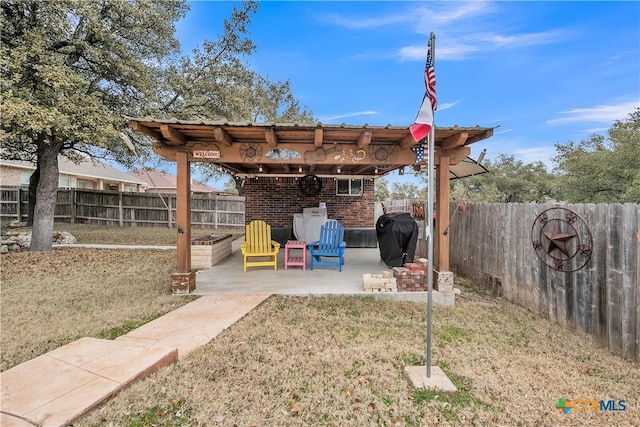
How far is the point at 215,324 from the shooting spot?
3344mm

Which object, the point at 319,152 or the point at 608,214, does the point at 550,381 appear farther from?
the point at 319,152

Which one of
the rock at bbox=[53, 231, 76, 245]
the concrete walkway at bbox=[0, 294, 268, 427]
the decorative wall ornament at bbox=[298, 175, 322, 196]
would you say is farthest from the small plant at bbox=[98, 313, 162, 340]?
the rock at bbox=[53, 231, 76, 245]

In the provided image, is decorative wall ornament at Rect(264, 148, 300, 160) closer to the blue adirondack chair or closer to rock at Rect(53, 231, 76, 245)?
the blue adirondack chair

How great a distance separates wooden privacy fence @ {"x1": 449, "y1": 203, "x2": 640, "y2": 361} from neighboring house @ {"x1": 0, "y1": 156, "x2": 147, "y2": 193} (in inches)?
575

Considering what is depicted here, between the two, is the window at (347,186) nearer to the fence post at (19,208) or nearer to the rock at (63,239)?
the rock at (63,239)

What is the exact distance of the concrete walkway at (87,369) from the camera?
70.1 inches

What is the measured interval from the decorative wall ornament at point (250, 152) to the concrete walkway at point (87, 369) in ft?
7.32

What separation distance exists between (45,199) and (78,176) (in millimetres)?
13932

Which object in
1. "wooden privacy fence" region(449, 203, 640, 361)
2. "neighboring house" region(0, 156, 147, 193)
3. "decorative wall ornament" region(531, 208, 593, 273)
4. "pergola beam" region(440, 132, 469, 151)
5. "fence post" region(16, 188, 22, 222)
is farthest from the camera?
"neighboring house" region(0, 156, 147, 193)

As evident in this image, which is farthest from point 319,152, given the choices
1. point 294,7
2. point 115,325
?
point 294,7

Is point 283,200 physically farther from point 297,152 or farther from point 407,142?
point 407,142

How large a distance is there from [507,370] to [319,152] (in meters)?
3.30

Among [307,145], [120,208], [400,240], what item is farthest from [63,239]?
[400,240]

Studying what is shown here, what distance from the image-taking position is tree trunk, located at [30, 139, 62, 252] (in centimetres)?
756
